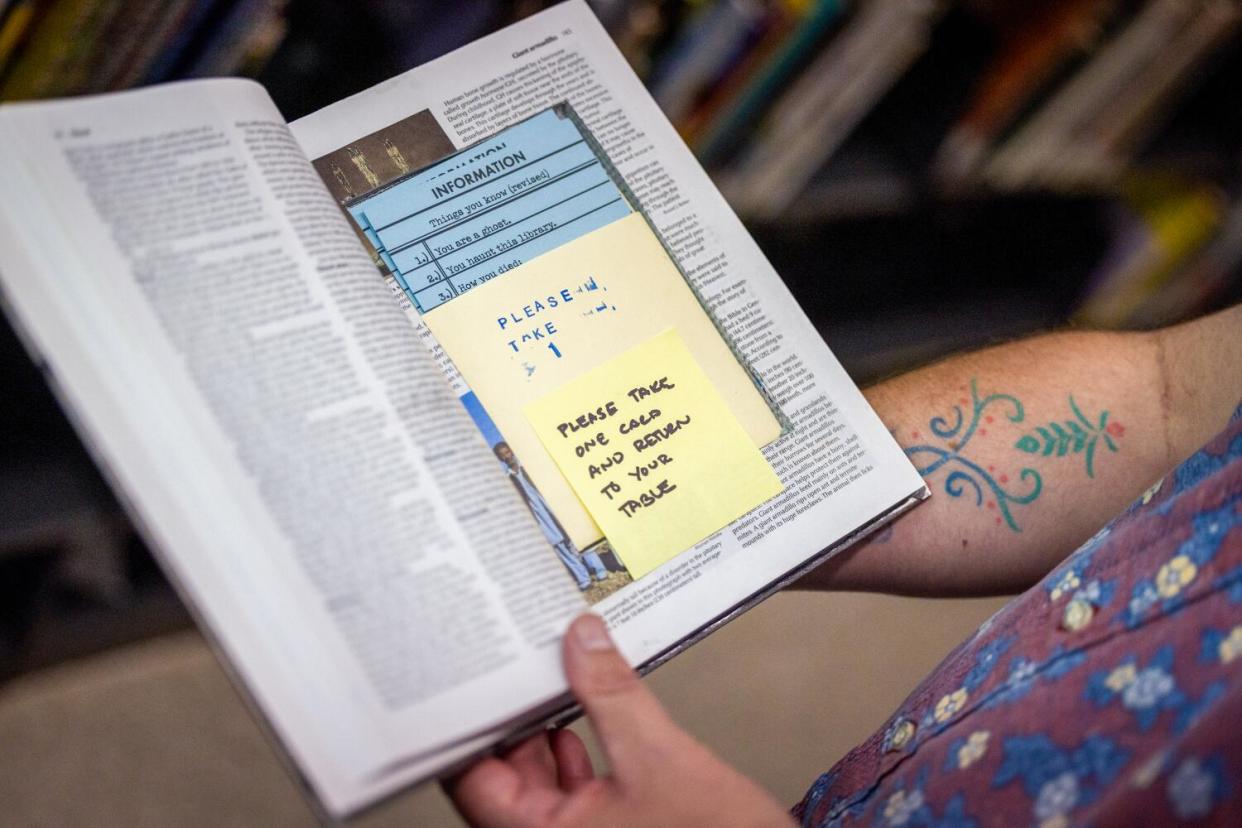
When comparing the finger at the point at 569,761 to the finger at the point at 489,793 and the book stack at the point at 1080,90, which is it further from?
the book stack at the point at 1080,90

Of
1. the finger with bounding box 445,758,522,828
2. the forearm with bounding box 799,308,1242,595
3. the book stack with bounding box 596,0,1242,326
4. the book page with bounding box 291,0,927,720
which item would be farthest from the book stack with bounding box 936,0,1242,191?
the finger with bounding box 445,758,522,828

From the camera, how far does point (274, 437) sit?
44 cm

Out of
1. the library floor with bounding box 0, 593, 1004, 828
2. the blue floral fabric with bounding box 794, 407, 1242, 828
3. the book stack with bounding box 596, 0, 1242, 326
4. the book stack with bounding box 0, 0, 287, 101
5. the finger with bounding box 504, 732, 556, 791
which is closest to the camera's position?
the blue floral fabric with bounding box 794, 407, 1242, 828

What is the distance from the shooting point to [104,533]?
3.02 ft

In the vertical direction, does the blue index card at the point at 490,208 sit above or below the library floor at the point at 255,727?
above

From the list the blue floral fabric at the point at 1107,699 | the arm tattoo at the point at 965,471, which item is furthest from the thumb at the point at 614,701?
the arm tattoo at the point at 965,471

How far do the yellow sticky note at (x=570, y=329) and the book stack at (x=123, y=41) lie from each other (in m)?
0.32

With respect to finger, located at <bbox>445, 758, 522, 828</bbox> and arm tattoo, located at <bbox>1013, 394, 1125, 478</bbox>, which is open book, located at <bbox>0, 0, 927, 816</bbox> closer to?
finger, located at <bbox>445, 758, 522, 828</bbox>

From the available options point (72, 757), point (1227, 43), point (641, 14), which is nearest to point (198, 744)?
point (72, 757)

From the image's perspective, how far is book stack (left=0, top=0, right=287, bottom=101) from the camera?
63 centimetres

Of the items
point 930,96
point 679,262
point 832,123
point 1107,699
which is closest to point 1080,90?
point 930,96

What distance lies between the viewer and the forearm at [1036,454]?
644 mm

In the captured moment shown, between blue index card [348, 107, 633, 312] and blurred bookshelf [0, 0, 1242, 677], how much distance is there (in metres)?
0.25

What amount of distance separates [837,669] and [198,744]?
2.51ft
